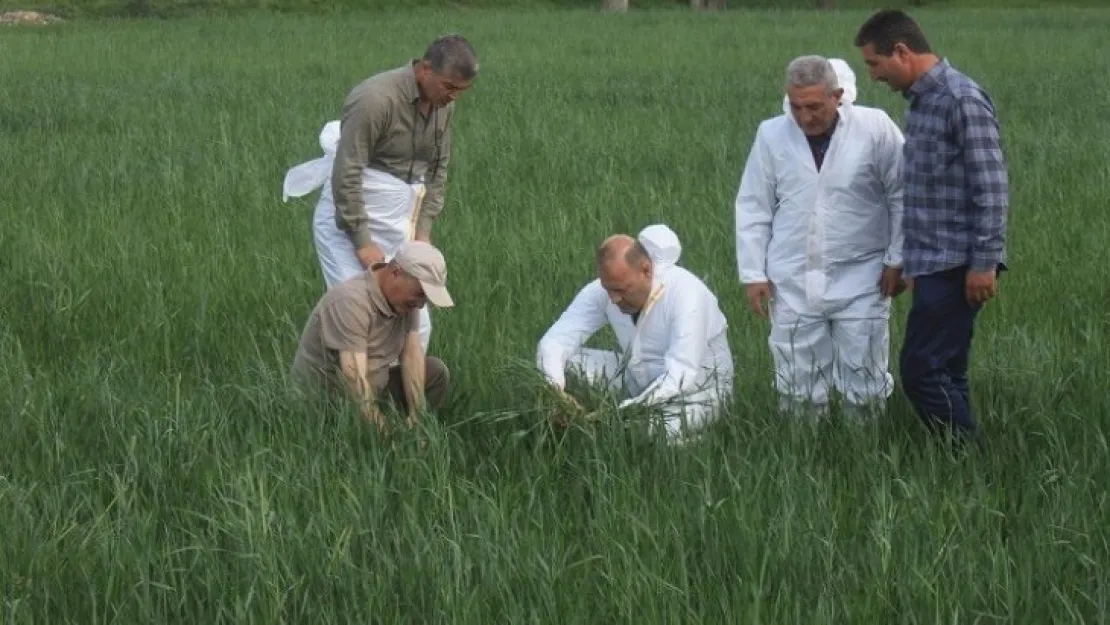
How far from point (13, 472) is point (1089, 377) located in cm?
351

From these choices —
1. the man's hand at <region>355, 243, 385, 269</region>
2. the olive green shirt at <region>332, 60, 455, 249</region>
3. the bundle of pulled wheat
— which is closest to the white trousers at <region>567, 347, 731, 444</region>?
the man's hand at <region>355, 243, 385, 269</region>

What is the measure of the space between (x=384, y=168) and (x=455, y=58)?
2.38 ft

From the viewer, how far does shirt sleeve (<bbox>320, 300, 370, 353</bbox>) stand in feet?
17.9

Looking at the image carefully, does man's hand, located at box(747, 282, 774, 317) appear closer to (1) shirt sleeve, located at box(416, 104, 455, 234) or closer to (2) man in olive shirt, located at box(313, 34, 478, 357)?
(2) man in olive shirt, located at box(313, 34, 478, 357)

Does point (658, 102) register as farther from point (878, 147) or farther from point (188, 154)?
point (878, 147)

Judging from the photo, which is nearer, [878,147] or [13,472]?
[13,472]

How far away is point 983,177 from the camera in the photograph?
5363 millimetres

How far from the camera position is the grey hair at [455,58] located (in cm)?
591

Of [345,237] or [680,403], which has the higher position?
[345,237]

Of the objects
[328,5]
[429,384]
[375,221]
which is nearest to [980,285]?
[429,384]

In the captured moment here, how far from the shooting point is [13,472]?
5141mm

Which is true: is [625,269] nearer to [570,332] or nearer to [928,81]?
[570,332]

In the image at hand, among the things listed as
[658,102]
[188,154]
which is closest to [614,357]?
[188,154]

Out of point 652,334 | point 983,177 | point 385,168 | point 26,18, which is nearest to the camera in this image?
point 983,177
